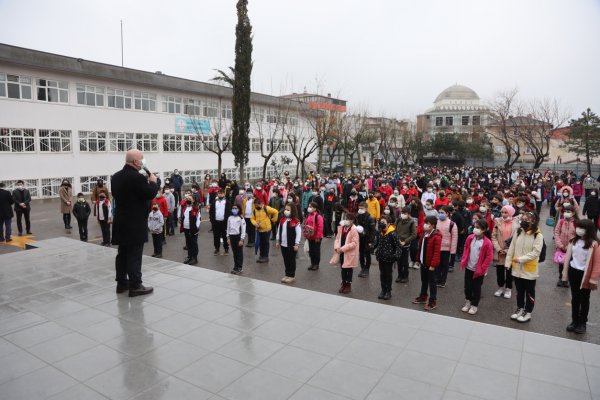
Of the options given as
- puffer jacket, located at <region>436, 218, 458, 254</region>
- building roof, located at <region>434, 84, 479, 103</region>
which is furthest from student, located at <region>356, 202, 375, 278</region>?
building roof, located at <region>434, 84, 479, 103</region>

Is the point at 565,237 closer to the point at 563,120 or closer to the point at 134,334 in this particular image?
the point at 134,334

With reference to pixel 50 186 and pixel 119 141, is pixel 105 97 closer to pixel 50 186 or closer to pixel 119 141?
pixel 119 141

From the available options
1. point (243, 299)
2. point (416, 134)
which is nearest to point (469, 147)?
point (416, 134)

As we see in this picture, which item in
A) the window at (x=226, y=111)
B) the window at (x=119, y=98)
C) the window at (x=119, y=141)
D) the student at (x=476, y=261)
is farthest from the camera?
the window at (x=226, y=111)

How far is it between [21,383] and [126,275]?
247 cm

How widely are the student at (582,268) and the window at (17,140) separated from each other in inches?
1003

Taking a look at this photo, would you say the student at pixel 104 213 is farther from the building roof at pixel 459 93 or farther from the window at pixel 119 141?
the building roof at pixel 459 93

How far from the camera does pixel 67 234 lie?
Result: 13.9 m

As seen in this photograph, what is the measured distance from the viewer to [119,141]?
27.5 m

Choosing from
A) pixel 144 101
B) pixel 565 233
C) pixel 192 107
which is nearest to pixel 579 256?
pixel 565 233

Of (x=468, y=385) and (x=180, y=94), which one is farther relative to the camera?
(x=180, y=94)

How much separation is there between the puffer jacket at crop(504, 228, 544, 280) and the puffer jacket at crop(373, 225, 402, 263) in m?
1.92

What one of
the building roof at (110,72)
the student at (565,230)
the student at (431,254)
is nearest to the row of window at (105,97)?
the building roof at (110,72)

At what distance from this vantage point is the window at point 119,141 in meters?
27.0
